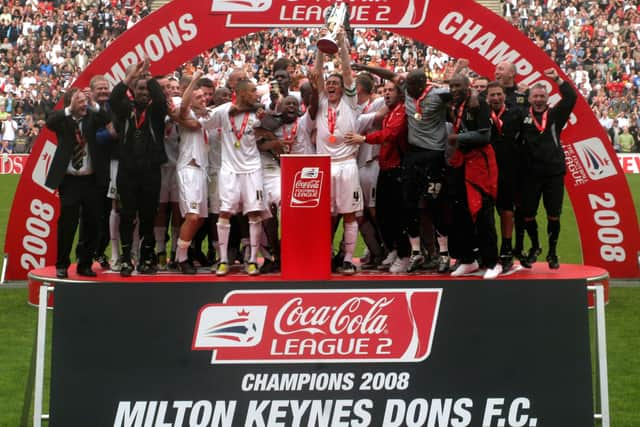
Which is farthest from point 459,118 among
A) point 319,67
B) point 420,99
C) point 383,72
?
point 319,67

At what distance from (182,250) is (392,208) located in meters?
2.14

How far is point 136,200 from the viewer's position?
1052 centimetres

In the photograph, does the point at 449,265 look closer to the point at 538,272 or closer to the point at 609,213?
the point at 538,272

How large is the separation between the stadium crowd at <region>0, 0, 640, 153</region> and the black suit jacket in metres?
20.6

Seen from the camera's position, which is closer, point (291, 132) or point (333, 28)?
point (333, 28)

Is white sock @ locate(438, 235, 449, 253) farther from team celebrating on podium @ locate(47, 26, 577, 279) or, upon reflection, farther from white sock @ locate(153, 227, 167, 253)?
white sock @ locate(153, 227, 167, 253)

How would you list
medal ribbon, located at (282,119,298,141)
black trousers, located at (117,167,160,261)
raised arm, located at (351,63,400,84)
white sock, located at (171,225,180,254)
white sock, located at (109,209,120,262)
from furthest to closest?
white sock, located at (171,225,180,254) → white sock, located at (109,209,120,262) → medal ribbon, located at (282,119,298,141) → raised arm, located at (351,63,400,84) → black trousers, located at (117,167,160,261)

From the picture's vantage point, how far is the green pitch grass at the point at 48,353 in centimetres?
830

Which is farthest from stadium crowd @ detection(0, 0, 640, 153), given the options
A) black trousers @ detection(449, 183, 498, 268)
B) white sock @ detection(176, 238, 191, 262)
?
black trousers @ detection(449, 183, 498, 268)

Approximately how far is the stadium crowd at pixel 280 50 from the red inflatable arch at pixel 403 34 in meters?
18.8

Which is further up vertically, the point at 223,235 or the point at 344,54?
the point at 344,54

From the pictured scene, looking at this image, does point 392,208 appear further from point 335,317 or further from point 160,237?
point 335,317

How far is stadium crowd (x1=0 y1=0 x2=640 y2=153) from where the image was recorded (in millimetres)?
32406

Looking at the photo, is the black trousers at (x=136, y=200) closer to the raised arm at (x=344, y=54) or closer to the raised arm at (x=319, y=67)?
the raised arm at (x=319, y=67)
